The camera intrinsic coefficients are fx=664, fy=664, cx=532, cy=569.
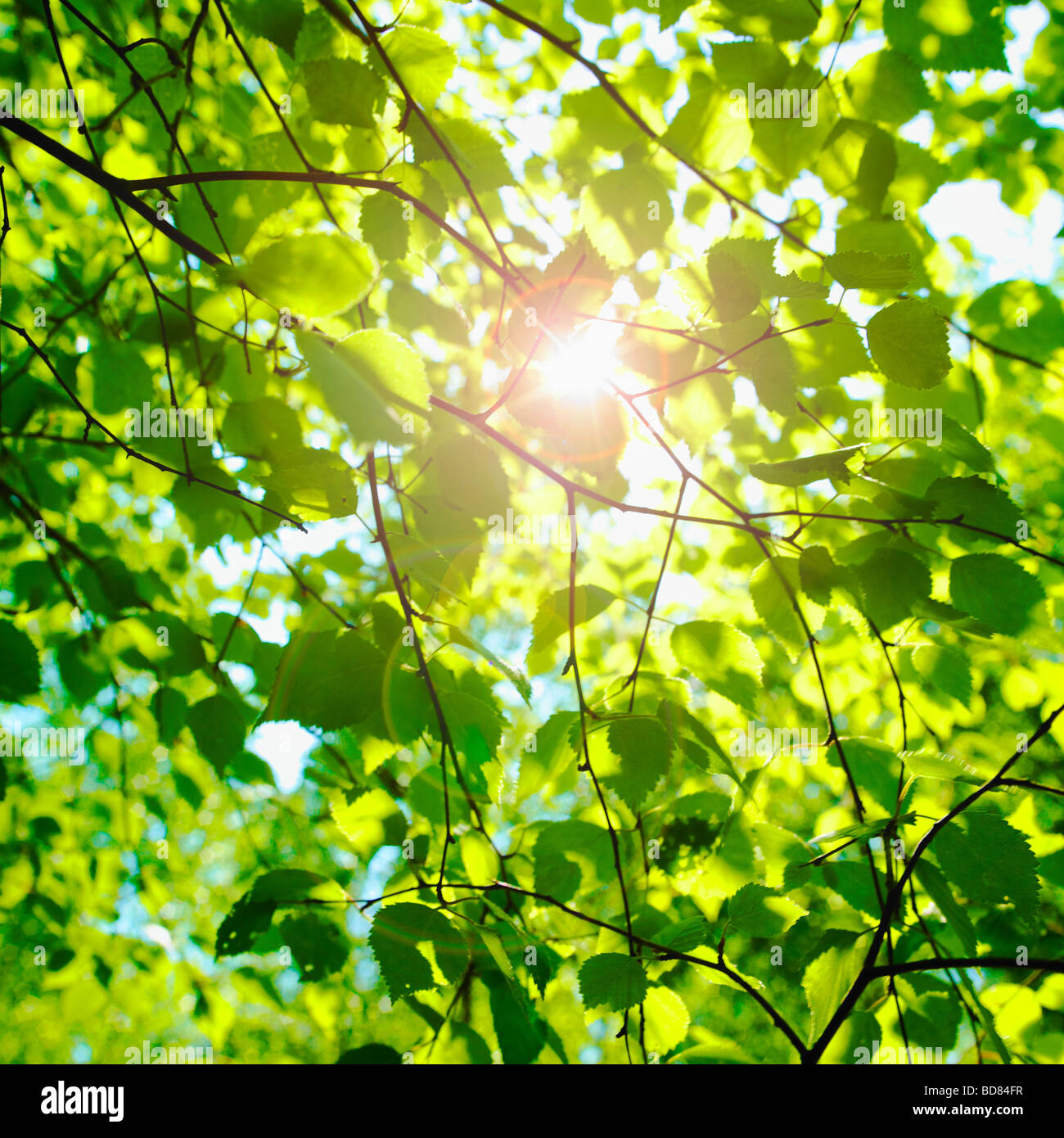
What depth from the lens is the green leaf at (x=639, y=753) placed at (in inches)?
40.8

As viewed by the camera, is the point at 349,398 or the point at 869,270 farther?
the point at 869,270

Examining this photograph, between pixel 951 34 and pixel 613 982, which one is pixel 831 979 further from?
pixel 951 34

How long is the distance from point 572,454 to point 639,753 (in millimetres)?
493

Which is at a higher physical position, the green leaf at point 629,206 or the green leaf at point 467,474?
the green leaf at point 629,206

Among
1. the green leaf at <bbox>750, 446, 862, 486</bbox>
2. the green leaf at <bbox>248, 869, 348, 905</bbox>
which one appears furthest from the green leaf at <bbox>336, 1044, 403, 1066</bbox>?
the green leaf at <bbox>750, 446, 862, 486</bbox>

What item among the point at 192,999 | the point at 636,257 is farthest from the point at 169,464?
the point at 192,999

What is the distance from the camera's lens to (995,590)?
109cm

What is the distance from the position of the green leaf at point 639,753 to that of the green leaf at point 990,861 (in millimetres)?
377

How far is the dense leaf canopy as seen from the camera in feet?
2.90

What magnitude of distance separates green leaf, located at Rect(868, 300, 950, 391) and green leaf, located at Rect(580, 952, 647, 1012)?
879 mm

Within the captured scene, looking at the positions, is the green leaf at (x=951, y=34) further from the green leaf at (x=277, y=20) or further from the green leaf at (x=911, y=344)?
the green leaf at (x=277, y=20)

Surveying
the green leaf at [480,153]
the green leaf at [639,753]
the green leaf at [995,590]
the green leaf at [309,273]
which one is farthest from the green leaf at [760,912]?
the green leaf at [480,153]

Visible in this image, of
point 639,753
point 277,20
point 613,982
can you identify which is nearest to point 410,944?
point 613,982
